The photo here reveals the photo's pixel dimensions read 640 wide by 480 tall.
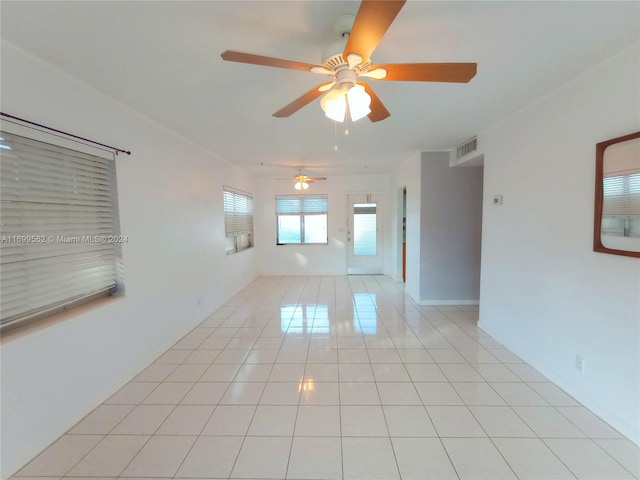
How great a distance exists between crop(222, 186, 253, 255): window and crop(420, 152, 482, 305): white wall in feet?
10.5

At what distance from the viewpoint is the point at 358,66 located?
140 cm

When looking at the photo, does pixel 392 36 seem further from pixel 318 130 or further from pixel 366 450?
pixel 366 450

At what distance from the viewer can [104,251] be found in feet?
7.41

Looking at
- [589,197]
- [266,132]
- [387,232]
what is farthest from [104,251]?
[387,232]

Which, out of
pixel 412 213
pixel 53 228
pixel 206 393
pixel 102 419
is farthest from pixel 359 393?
pixel 412 213

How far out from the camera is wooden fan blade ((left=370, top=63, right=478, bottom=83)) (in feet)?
4.38

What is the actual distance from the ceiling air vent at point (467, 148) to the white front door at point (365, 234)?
2.57 metres

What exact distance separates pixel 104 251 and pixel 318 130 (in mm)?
2366

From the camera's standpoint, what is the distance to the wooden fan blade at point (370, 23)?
1006mm

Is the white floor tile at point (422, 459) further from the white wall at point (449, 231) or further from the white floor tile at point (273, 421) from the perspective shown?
the white wall at point (449, 231)

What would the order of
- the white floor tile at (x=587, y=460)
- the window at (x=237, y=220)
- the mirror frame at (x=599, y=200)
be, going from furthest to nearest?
the window at (x=237, y=220)
the mirror frame at (x=599, y=200)
the white floor tile at (x=587, y=460)

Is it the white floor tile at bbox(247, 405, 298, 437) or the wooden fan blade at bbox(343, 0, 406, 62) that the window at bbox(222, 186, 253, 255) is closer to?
the white floor tile at bbox(247, 405, 298, 437)

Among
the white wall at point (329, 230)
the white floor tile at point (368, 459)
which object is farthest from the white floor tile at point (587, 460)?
the white wall at point (329, 230)

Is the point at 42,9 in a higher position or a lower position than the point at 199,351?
higher
